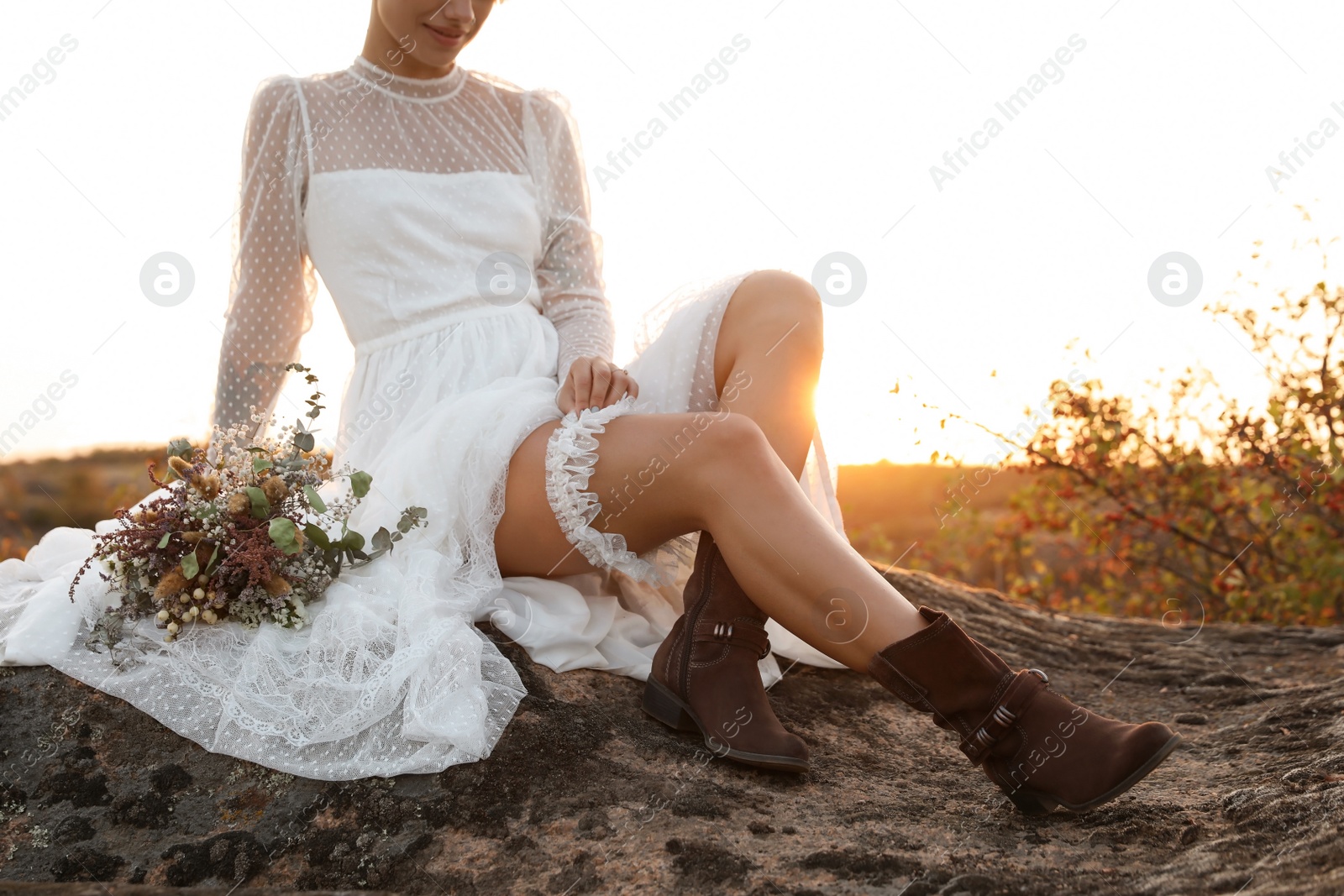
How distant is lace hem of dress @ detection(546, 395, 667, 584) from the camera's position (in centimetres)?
175

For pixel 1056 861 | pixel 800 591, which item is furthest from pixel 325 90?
pixel 1056 861

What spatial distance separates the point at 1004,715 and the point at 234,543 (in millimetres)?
1274

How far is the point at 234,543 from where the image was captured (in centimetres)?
170

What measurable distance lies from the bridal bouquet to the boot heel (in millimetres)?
518

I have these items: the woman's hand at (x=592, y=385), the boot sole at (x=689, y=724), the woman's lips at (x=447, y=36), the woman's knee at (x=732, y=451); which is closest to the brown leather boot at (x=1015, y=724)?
the boot sole at (x=689, y=724)

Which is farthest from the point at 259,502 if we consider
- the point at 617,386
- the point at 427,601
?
the point at 617,386

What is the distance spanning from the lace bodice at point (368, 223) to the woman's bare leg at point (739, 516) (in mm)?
496

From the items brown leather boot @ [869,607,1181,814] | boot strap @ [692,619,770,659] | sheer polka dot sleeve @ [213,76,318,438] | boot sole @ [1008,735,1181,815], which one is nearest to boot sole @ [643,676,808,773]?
boot strap @ [692,619,770,659]

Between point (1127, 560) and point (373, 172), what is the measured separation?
9.75 feet

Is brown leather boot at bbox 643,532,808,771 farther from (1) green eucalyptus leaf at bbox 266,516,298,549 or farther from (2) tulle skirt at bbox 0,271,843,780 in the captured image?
(1) green eucalyptus leaf at bbox 266,516,298,549

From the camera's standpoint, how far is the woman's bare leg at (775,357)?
1.87m

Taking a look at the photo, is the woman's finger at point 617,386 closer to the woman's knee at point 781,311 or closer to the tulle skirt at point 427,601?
the tulle skirt at point 427,601

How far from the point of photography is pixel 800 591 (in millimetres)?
1596

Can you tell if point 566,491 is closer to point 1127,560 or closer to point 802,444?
point 802,444
